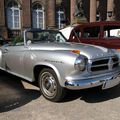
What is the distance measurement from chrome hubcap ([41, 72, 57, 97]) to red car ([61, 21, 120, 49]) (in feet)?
11.9

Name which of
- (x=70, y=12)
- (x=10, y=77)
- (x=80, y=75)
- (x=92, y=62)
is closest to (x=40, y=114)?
(x=80, y=75)

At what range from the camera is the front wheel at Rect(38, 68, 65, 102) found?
5.88 metres

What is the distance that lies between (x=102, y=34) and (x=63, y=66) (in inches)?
169

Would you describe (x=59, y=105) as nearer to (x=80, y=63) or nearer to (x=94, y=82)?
(x=94, y=82)

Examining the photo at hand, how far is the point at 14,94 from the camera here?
21.9 ft

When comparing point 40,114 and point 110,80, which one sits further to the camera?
point 110,80

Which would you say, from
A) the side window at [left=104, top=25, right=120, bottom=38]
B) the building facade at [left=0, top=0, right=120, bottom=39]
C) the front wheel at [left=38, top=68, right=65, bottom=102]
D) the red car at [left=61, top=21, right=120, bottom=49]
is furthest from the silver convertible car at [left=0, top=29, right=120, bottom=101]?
the building facade at [left=0, top=0, right=120, bottom=39]

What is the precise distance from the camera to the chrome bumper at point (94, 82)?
18.3ft

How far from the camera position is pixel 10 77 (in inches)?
340

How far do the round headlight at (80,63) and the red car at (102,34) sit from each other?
11.9ft

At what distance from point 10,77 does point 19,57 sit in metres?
1.85

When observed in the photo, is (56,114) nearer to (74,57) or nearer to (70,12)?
(74,57)

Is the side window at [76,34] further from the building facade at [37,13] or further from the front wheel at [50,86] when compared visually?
the building facade at [37,13]

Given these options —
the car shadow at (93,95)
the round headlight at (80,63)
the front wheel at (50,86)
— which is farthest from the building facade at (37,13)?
the round headlight at (80,63)
